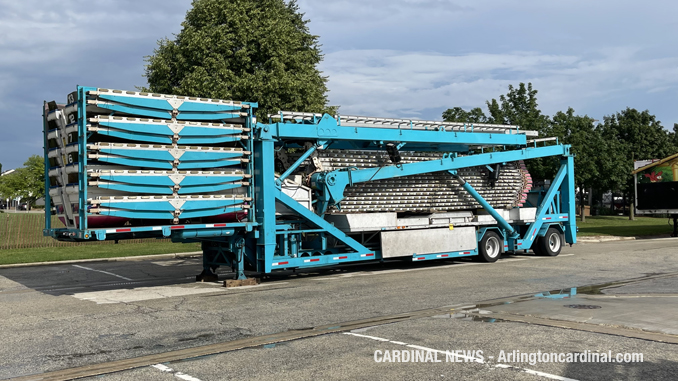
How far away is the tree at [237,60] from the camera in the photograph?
86.6 ft

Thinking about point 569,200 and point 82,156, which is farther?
point 569,200

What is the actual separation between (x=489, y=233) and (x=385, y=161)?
14.5 ft

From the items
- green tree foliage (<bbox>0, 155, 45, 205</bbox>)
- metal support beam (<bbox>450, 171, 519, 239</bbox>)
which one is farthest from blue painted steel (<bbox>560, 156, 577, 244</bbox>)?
green tree foliage (<bbox>0, 155, 45, 205</bbox>)

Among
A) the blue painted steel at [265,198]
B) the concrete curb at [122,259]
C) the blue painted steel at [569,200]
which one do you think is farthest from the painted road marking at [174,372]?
the blue painted steel at [569,200]

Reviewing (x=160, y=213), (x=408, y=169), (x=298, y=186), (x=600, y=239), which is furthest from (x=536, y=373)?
(x=600, y=239)

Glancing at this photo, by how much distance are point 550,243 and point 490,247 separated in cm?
297

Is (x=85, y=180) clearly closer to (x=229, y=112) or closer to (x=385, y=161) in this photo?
(x=229, y=112)

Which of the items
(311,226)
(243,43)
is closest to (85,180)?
(311,226)

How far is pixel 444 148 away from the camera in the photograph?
18.4 metres

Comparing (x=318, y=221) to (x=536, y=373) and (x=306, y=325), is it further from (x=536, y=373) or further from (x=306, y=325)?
(x=536, y=373)

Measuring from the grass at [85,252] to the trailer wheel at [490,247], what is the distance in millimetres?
11980

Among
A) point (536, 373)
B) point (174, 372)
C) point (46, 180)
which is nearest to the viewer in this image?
point (536, 373)

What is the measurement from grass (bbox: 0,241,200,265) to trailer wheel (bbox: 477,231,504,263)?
12.0m

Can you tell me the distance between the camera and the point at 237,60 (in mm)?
27203
